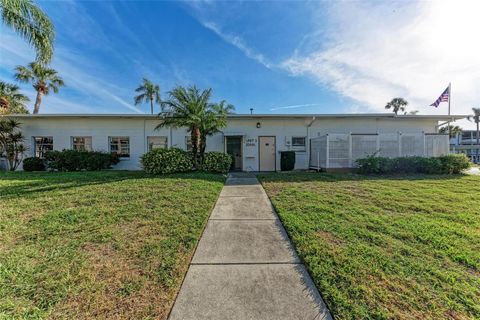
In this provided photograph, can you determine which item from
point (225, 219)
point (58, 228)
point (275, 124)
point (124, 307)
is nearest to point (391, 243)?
point (225, 219)

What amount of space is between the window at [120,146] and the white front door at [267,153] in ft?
26.2

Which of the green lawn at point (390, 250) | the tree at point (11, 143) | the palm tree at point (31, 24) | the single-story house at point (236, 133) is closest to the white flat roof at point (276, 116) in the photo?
the single-story house at point (236, 133)

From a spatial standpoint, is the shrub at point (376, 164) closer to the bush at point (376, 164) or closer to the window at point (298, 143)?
the bush at point (376, 164)

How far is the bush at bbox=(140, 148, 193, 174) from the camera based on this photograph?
29.8 ft

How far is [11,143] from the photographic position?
1173cm

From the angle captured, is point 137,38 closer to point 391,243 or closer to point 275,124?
point 275,124

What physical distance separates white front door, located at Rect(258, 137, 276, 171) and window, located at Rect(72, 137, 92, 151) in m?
10.2

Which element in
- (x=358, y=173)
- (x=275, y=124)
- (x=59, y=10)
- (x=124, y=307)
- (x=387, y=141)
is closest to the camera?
(x=124, y=307)

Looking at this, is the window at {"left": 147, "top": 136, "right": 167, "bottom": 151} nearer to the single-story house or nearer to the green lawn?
the single-story house

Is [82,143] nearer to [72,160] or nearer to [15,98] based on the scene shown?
[72,160]

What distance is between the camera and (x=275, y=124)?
12.7 m

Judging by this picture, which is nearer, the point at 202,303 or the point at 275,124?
the point at 202,303

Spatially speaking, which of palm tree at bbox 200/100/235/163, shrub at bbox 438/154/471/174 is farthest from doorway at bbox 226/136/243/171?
shrub at bbox 438/154/471/174

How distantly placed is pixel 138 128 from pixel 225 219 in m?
10.8
